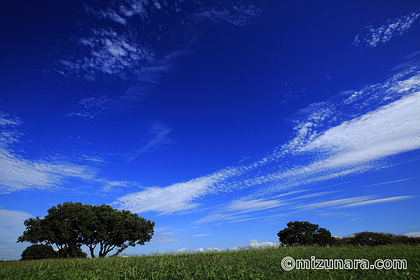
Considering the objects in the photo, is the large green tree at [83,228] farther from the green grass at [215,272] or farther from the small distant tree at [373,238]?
the small distant tree at [373,238]

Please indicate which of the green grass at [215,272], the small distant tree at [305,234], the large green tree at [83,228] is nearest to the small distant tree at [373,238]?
the small distant tree at [305,234]

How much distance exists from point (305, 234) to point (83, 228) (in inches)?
1295

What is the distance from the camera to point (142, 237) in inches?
1425

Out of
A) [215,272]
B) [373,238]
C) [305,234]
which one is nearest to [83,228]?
[215,272]

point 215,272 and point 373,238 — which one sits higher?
point 215,272

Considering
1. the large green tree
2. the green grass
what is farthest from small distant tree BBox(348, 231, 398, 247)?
the large green tree

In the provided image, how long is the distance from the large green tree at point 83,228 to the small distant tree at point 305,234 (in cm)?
2354

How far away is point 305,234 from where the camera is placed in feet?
123

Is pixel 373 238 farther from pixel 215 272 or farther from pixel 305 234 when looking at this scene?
pixel 215 272

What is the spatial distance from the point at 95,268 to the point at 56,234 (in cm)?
2415

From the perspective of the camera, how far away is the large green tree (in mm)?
29766

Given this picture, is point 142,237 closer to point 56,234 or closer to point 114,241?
point 114,241

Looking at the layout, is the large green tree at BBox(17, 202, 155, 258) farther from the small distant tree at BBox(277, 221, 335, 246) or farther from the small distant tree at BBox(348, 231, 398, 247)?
the small distant tree at BBox(348, 231, 398, 247)

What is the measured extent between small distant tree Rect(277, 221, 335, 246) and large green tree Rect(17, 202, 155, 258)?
2354 centimetres
